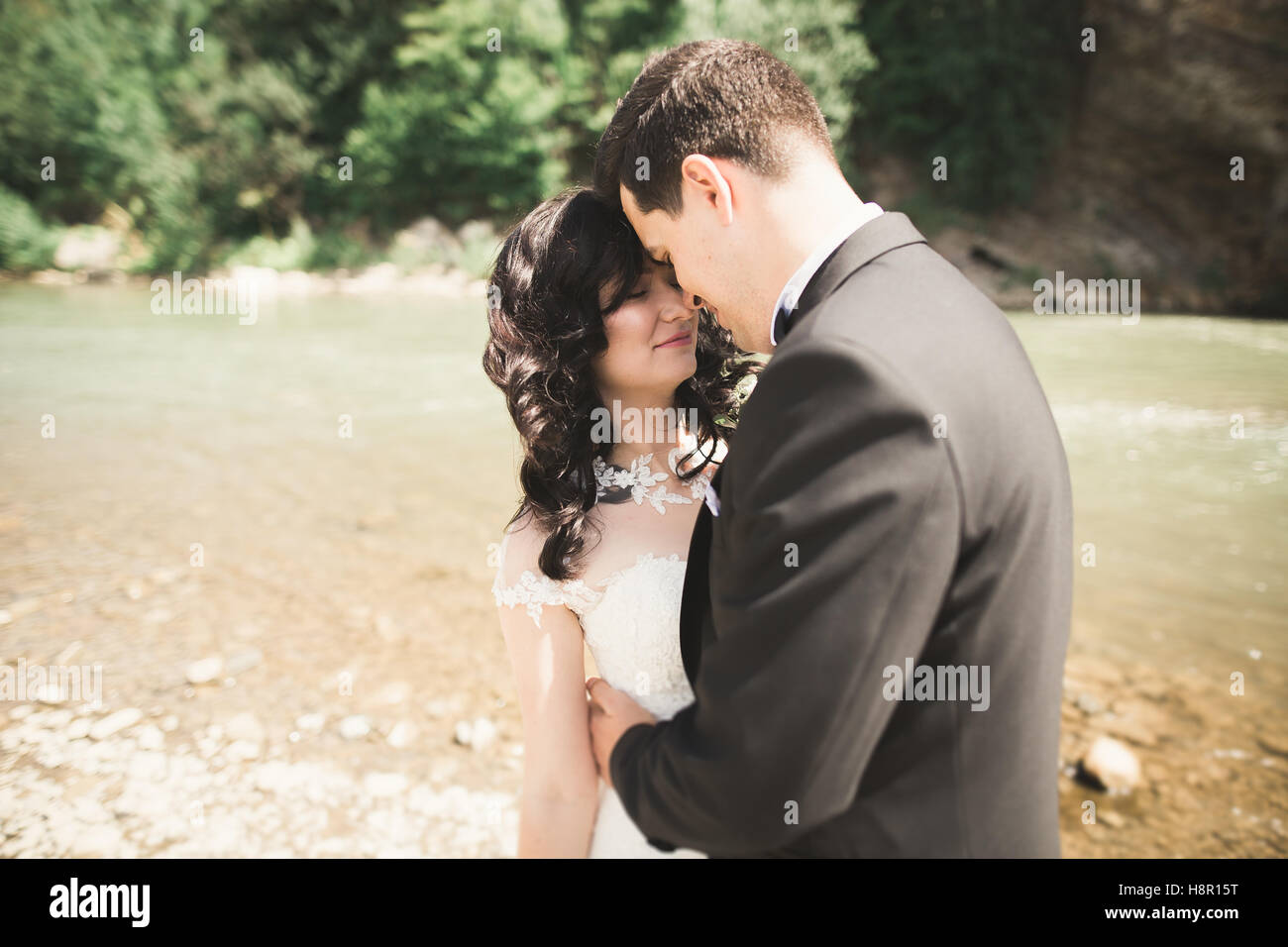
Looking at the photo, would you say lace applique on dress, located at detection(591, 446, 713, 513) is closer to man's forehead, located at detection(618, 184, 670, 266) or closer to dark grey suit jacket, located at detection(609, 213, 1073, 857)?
man's forehead, located at detection(618, 184, 670, 266)

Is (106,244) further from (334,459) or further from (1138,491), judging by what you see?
(1138,491)

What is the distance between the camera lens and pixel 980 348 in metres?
1.17

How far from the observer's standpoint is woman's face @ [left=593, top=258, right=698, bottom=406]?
86.8 inches

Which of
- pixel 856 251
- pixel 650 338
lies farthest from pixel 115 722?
pixel 856 251

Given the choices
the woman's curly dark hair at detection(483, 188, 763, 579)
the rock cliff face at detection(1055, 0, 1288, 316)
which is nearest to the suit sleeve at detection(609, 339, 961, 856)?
the woman's curly dark hair at detection(483, 188, 763, 579)

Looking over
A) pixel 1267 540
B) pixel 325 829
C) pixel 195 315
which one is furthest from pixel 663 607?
pixel 195 315

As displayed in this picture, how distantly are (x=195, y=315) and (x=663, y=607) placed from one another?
19.5m

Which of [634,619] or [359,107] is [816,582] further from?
[359,107]

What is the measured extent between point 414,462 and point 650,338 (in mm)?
6049

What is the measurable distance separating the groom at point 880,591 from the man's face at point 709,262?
0.55 ft

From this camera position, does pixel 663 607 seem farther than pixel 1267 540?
No

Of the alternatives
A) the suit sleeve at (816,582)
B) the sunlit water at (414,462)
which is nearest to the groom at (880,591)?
the suit sleeve at (816,582)

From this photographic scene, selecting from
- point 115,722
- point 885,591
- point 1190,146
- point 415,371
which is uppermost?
point 1190,146

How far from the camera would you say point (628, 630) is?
1967mm
